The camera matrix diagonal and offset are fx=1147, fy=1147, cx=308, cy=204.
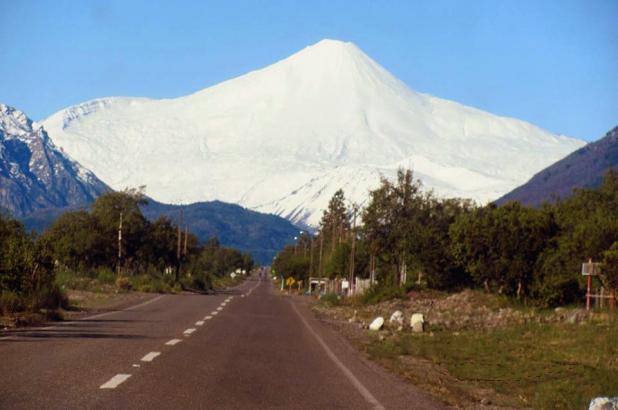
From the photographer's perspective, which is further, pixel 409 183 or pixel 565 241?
pixel 409 183

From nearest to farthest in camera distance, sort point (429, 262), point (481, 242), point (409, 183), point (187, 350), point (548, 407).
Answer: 1. point (548, 407)
2. point (187, 350)
3. point (481, 242)
4. point (429, 262)
5. point (409, 183)

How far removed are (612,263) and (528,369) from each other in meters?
16.4

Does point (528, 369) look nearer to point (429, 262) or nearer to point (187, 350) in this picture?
point (187, 350)

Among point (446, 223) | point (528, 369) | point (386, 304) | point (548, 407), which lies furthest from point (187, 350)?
point (446, 223)

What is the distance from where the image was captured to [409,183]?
69.4 m

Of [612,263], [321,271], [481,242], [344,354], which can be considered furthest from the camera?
[321,271]

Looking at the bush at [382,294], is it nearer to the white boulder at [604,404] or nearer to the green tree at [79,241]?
the green tree at [79,241]

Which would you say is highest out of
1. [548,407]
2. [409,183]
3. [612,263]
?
[409,183]

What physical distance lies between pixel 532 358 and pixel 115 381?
9867mm

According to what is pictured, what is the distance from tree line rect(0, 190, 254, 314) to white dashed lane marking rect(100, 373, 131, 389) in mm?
15576

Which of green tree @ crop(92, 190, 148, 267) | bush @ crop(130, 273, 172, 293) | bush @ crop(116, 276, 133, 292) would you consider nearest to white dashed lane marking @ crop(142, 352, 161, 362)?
bush @ crop(116, 276, 133, 292)

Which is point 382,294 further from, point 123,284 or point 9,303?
point 9,303

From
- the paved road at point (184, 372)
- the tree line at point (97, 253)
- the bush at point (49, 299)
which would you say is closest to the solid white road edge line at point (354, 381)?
the paved road at point (184, 372)

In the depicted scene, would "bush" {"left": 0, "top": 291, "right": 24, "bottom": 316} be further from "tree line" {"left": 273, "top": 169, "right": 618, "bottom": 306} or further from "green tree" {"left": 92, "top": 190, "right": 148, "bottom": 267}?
"green tree" {"left": 92, "top": 190, "right": 148, "bottom": 267}
